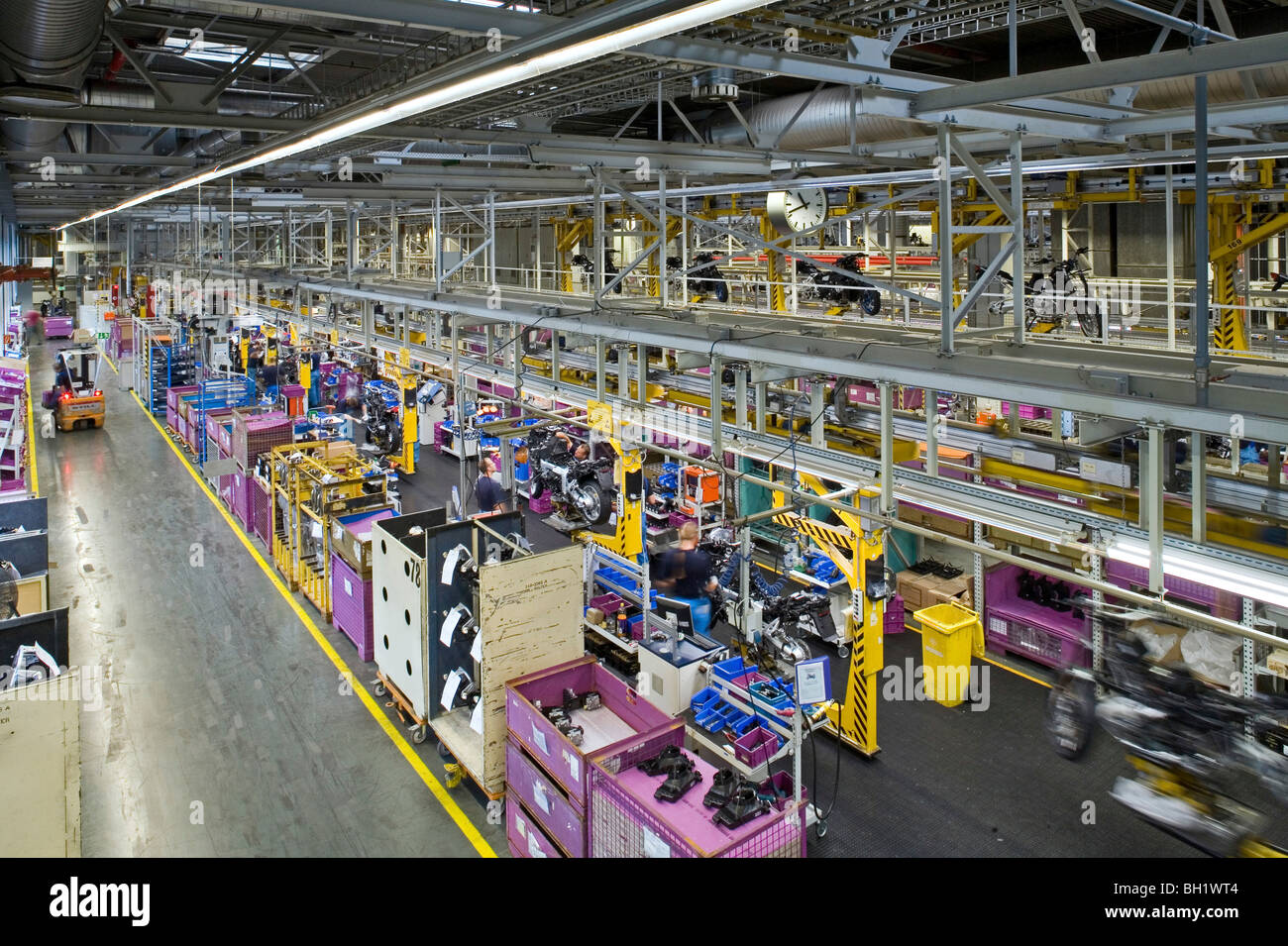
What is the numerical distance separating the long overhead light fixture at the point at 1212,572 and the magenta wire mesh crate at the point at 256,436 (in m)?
11.1

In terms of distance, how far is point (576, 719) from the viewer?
588 cm

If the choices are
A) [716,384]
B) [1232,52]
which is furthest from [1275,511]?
[716,384]

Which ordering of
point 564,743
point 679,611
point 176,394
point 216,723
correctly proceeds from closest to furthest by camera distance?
point 564,743
point 216,723
point 679,611
point 176,394

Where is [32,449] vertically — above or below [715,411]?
below

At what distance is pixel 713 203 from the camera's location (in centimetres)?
1320

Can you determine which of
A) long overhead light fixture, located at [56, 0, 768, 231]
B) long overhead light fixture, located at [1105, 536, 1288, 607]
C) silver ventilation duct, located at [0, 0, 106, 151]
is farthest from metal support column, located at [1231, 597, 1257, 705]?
silver ventilation duct, located at [0, 0, 106, 151]

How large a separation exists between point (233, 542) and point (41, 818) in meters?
8.60

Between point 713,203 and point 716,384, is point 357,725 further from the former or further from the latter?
point 713,203

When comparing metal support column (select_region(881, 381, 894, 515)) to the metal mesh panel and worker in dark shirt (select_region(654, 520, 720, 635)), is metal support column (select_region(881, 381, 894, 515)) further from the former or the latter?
worker in dark shirt (select_region(654, 520, 720, 635))

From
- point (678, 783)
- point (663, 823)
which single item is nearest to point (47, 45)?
point (663, 823)

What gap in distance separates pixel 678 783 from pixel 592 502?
23.6 feet

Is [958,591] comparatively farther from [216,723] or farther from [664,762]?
[216,723]

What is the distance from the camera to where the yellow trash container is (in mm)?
8148

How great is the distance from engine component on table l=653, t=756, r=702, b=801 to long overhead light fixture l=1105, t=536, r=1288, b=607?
2.41 meters
